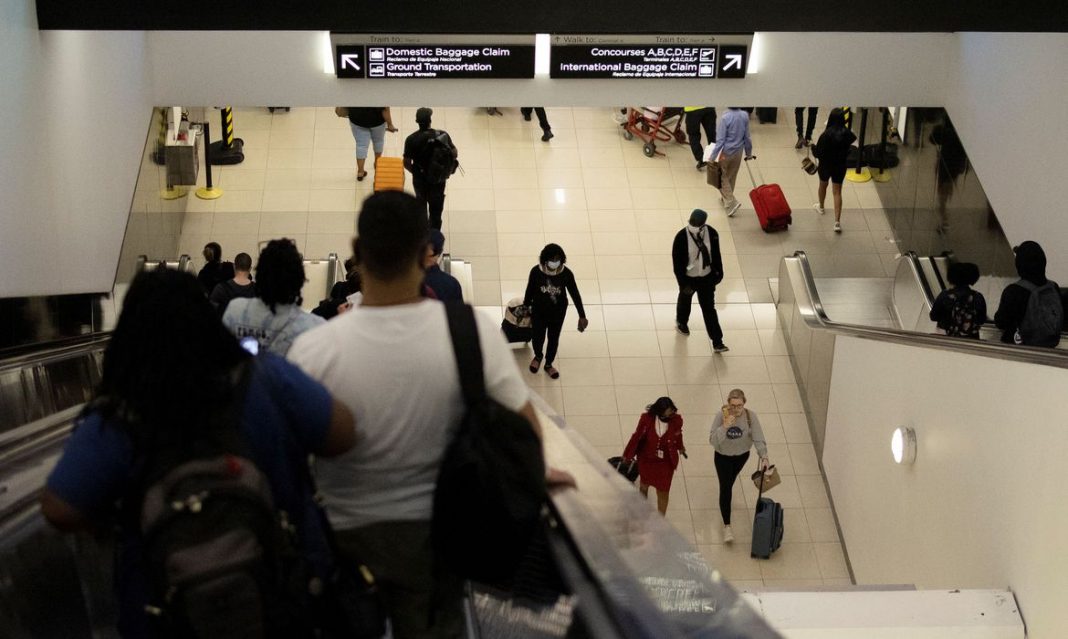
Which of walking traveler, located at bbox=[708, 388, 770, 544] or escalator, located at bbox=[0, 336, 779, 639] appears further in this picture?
walking traveler, located at bbox=[708, 388, 770, 544]

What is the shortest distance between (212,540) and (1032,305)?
23.3 feet

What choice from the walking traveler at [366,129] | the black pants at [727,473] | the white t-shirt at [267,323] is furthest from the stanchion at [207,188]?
the white t-shirt at [267,323]

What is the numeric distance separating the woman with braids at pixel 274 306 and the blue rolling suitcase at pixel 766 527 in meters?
5.52

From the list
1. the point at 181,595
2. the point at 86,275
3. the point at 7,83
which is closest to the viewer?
the point at 181,595

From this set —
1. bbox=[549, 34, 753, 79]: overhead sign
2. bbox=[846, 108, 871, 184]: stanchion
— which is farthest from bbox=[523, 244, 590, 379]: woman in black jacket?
bbox=[846, 108, 871, 184]: stanchion

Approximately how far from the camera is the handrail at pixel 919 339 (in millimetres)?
6320

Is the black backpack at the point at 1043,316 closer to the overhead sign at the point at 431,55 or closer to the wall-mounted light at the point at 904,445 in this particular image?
the wall-mounted light at the point at 904,445

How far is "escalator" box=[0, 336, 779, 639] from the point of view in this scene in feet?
8.64

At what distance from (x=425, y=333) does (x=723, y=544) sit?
7.50m

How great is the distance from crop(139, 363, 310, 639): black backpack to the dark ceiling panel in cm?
747

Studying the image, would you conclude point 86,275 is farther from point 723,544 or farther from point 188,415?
point 188,415

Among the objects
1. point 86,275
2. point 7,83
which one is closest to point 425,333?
point 7,83

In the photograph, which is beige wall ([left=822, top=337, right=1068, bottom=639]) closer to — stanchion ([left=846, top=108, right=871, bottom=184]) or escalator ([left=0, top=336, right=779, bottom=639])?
escalator ([left=0, top=336, right=779, bottom=639])

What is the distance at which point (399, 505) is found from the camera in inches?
117
